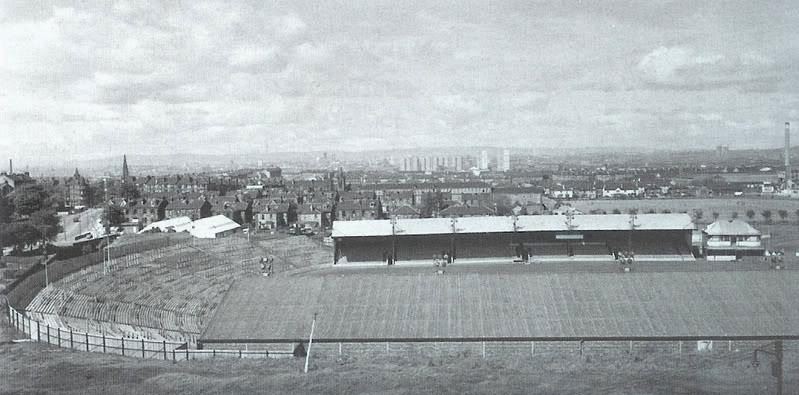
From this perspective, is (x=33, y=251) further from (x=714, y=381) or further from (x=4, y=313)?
(x=714, y=381)

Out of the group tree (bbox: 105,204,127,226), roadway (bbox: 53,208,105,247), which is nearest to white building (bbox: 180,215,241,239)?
roadway (bbox: 53,208,105,247)

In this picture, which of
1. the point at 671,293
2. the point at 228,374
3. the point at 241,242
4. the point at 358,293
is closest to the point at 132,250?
the point at 241,242

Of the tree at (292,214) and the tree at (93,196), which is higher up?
the tree at (93,196)

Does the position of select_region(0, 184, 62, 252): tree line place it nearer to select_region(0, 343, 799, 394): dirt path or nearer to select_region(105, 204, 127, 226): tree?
select_region(105, 204, 127, 226): tree

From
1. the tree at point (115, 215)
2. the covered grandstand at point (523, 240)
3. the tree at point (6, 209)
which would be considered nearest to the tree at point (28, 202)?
the tree at point (6, 209)

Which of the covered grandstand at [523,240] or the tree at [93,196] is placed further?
the tree at [93,196]

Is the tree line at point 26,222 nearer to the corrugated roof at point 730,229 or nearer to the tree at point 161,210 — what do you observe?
the tree at point 161,210
